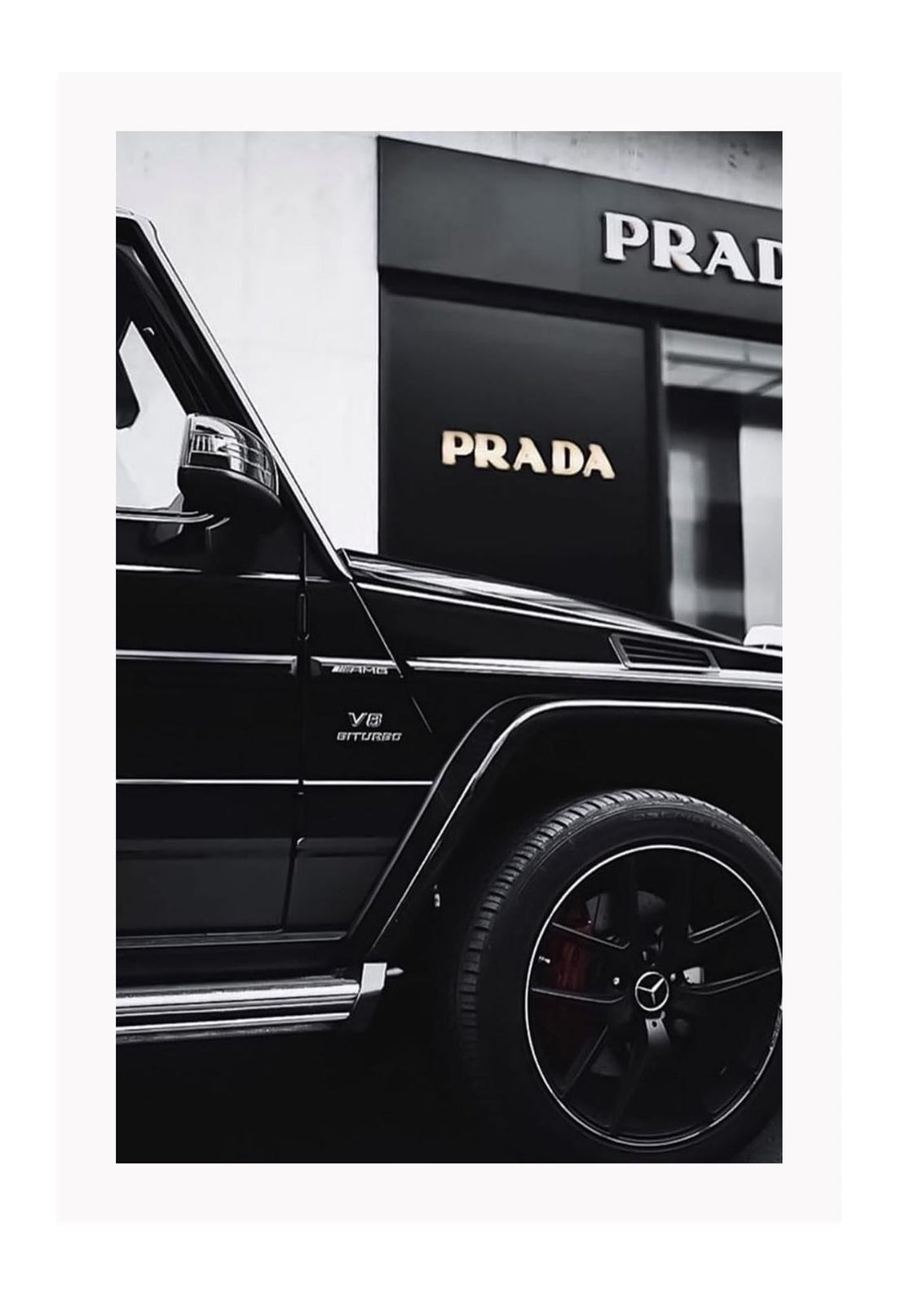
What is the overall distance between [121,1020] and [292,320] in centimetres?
178

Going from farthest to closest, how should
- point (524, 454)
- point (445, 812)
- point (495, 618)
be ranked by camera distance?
point (524, 454)
point (495, 618)
point (445, 812)

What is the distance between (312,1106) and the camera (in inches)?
95.0

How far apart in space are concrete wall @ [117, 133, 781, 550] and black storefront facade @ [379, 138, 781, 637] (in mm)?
76

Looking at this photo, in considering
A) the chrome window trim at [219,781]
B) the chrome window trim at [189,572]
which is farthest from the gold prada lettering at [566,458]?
the chrome window trim at [219,781]

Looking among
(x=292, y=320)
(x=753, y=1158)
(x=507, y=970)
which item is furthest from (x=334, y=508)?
(x=753, y=1158)

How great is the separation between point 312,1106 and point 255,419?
57.7 inches

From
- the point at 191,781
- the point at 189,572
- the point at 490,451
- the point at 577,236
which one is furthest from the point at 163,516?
the point at 577,236

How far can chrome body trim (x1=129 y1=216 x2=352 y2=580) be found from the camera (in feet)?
7.06

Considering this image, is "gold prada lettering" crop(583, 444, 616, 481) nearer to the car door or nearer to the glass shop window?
the glass shop window

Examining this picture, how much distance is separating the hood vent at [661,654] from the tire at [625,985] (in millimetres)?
297

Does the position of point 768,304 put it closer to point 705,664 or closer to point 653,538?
point 653,538

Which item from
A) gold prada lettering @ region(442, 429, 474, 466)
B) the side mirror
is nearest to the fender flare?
the side mirror

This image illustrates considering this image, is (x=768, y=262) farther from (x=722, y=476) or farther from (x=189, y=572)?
(x=189, y=572)
